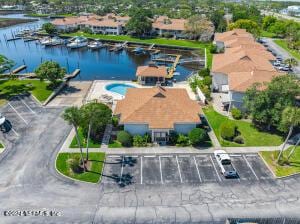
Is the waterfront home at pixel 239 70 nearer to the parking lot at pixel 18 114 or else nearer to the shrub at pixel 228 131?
the shrub at pixel 228 131

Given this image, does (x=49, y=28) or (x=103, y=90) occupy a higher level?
(x=49, y=28)

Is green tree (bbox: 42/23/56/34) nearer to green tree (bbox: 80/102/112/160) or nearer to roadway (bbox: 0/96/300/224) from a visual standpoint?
green tree (bbox: 80/102/112/160)

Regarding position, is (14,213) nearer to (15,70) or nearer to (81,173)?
(81,173)

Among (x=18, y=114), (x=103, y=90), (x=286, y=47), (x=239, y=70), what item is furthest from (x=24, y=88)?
(x=286, y=47)

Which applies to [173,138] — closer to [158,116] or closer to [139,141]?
[158,116]

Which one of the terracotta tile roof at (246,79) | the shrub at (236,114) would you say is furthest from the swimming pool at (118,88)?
the shrub at (236,114)
